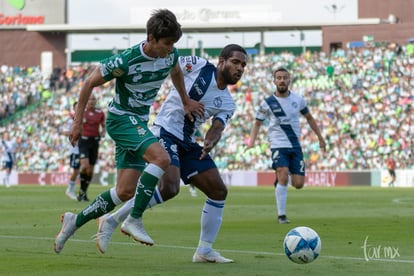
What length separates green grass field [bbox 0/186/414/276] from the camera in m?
9.16

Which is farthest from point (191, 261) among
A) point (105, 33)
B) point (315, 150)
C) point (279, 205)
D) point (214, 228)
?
point (105, 33)

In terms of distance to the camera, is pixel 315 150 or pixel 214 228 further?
pixel 315 150

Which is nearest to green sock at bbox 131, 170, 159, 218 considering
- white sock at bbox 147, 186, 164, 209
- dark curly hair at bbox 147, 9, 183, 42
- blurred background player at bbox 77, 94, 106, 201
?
white sock at bbox 147, 186, 164, 209

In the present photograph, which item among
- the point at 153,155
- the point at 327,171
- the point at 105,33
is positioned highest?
the point at 105,33

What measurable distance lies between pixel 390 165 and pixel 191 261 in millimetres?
33057

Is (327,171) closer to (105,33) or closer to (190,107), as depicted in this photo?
(105,33)

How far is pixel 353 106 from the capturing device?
4656 centimetres

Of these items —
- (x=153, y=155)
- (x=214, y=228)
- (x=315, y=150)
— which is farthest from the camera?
(x=315, y=150)

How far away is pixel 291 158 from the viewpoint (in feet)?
58.3

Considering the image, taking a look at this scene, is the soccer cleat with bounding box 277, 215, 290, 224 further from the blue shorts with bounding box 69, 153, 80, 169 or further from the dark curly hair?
the blue shorts with bounding box 69, 153, 80, 169

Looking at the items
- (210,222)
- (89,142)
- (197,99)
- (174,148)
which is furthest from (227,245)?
(89,142)

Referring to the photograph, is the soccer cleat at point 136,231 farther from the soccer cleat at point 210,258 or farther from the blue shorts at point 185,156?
the blue shorts at point 185,156

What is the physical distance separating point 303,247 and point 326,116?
37.8 meters

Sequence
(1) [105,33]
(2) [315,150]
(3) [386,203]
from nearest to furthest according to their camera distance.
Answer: (3) [386,203]
(2) [315,150]
(1) [105,33]
